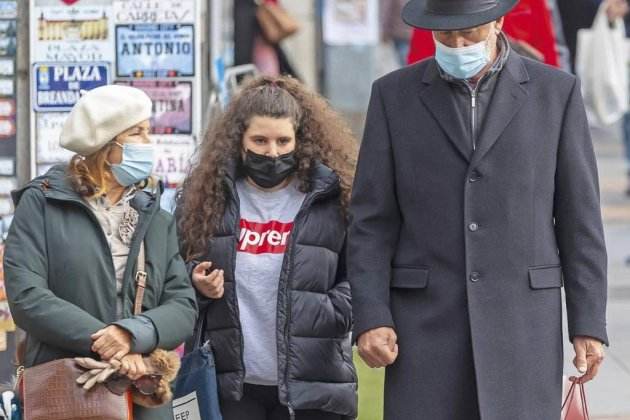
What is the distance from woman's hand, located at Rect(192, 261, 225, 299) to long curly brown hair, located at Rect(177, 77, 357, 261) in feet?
0.26

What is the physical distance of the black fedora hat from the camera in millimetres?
4441

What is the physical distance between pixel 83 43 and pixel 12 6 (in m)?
0.33

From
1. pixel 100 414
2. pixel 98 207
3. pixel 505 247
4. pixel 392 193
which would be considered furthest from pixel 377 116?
pixel 100 414

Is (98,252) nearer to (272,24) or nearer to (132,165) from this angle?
(132,165)

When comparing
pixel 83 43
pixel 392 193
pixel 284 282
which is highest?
pixel 83 43

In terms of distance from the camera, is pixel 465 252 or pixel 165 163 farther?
pixel 165 163

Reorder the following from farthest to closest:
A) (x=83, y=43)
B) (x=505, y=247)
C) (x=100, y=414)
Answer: (x=83, y=43) → (x=505, y=247) → (x=100, y=414)

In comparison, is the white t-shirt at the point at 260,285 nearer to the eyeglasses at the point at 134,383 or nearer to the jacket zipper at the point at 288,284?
the jacket zipper at the point at 288,284

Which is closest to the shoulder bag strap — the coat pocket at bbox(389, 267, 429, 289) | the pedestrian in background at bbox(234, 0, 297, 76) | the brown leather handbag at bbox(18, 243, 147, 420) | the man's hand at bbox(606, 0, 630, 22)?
the brown leather handbag at bbox(18, 243, 147, 420)

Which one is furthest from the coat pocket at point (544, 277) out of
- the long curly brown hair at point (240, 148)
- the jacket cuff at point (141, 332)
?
the jacket cuff at point (141, 332)

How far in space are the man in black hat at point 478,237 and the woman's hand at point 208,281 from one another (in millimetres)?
424

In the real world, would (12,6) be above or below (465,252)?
above

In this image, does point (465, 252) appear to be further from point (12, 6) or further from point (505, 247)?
point (12, 6)

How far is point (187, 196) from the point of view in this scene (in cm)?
501
